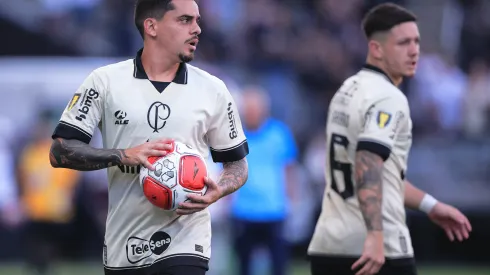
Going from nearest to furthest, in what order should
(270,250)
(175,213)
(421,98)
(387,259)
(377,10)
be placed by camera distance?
(175,213)
(387,259)
(377,10)
(270,250)
(421,98)

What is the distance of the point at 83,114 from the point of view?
247 inches

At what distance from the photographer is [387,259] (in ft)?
23.4

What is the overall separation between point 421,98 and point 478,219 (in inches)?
90.0

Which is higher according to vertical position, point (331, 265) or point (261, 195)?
point (331, 265)

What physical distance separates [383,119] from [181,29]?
1.50 m

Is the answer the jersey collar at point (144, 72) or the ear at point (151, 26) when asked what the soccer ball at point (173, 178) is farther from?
the ear at point (151, 26)

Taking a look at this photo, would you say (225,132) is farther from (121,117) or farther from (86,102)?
(86,102)

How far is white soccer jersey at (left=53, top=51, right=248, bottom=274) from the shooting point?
20.6 feet

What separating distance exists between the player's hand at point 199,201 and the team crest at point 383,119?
140 cm

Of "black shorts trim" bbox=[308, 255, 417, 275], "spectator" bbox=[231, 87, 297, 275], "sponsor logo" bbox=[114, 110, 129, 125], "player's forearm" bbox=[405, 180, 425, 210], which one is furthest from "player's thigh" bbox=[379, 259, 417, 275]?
"spectator" bbox=[231, 87, 297, 275]

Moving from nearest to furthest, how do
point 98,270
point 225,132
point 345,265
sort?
point 225,132
point 345,265
point 98,270

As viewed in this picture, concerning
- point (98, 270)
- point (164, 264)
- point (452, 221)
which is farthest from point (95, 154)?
point (98, 270)

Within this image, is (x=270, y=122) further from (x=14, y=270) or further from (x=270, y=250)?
(x=14, y=270)

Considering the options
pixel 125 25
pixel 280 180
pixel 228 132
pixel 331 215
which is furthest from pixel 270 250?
pixel 125 25
